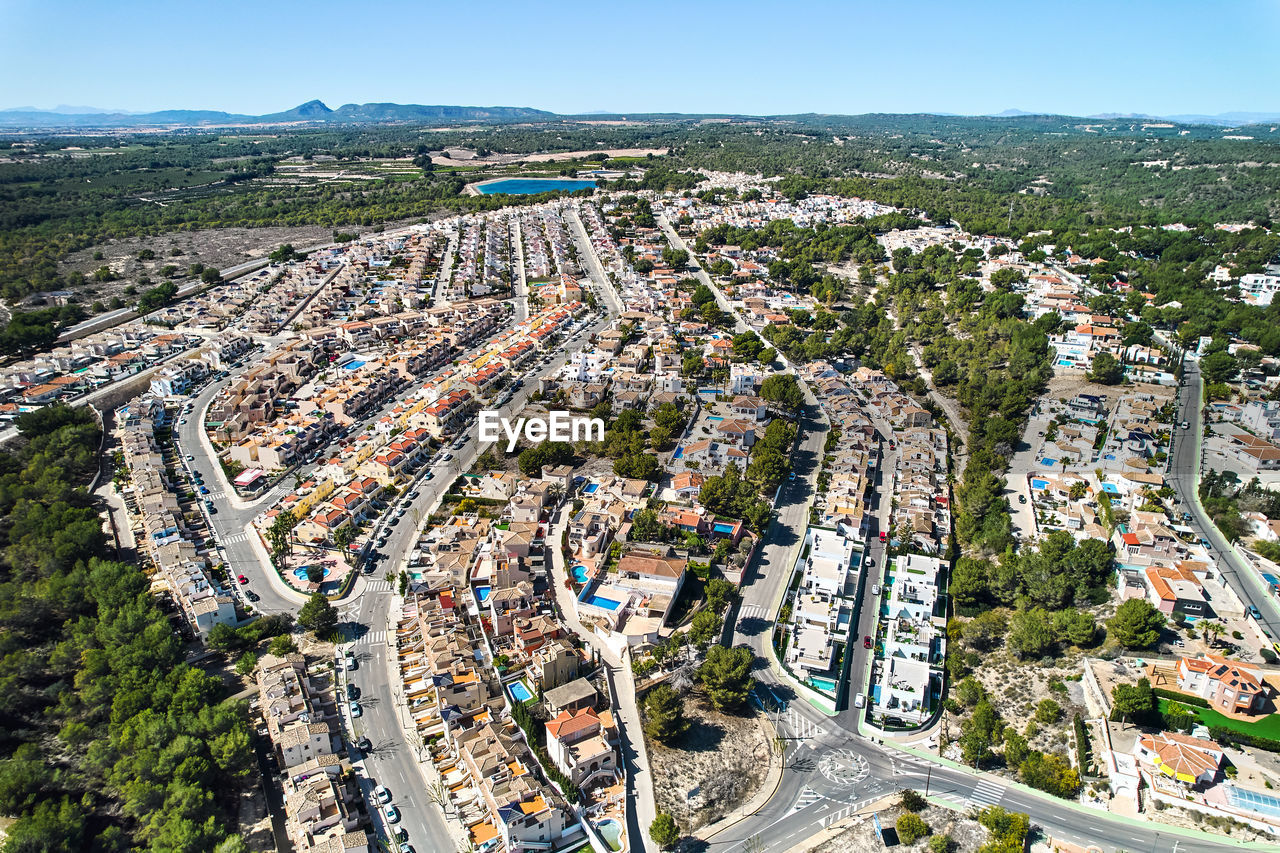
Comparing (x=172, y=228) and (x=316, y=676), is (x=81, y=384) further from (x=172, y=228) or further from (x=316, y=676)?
(x=172, y=228)

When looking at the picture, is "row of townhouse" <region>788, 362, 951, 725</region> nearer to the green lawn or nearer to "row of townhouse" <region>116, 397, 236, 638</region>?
the green lawn

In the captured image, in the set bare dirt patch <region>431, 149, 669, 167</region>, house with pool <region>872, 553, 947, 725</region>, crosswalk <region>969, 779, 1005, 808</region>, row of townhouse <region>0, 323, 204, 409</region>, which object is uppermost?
bare dirt patch <region>431, 149, 669, 167</region>

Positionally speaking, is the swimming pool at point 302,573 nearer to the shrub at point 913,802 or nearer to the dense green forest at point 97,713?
the dense green forest at point 97,713

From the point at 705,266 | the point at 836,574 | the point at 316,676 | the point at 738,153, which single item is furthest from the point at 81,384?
the point at 738,153

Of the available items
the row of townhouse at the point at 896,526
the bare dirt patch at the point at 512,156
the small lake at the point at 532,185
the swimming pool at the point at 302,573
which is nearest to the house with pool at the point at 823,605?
the row of townhouse at the point at 896,526

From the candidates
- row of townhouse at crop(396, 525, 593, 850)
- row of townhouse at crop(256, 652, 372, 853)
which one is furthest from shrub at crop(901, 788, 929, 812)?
row of townhouse at crop(256, 652, 372, 853)

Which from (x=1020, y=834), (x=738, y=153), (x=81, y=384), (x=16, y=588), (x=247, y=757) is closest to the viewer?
(x=1020, y=834)
